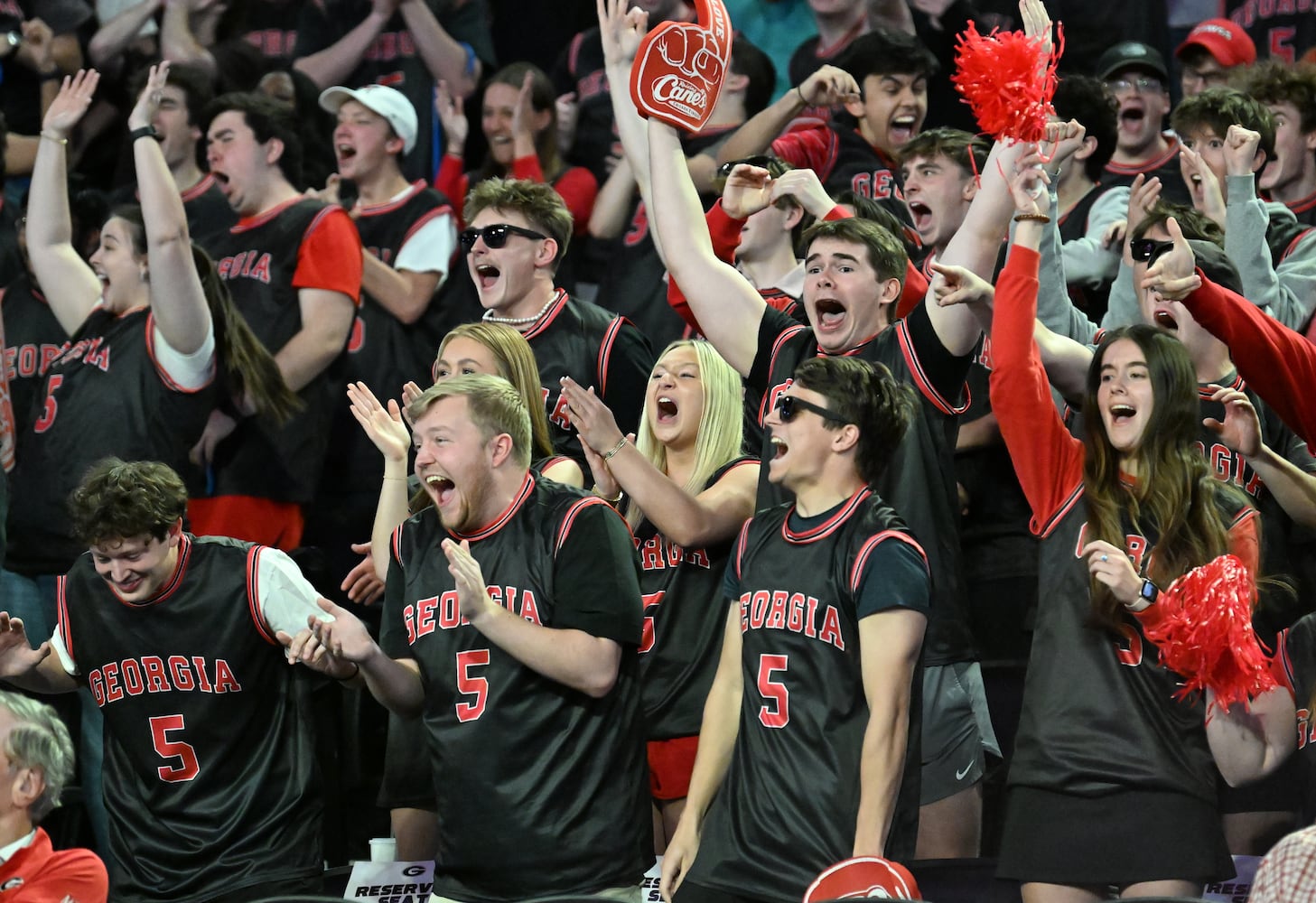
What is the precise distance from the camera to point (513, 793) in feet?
13.7

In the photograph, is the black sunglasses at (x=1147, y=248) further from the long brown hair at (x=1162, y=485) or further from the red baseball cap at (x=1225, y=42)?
the red baseball cap at (x=1225, y=42)


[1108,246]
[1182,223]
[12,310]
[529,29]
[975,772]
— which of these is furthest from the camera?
[529,29]

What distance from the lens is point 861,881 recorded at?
352cm

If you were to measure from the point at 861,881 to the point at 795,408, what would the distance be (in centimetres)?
117

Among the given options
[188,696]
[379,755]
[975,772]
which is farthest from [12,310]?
[975,772]

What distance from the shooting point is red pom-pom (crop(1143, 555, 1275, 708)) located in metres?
3.88

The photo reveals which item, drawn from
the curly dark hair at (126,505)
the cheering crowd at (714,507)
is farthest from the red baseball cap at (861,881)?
the curly dark hair at (126,505)

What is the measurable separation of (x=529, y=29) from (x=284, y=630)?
4.67 metres

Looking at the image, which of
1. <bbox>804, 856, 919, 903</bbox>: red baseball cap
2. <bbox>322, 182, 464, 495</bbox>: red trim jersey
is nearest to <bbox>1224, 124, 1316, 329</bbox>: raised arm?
<bbox>804, 856, 919, 903</bbox>: red baseball cap

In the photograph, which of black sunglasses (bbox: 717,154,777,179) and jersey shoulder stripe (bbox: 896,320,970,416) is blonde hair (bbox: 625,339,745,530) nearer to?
jersey shoulder stripe (bbox: 896,320,970,416)

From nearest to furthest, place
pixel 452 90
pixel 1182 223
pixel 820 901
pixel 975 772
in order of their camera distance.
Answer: pixel 820 901
pixel 975 772
pixel 1182 223
pixel 452 90

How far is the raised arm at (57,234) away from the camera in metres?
6.91

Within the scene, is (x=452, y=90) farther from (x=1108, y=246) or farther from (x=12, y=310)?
(x=1108, y=246)

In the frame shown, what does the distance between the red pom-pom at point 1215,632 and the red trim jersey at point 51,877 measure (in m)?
2.62
